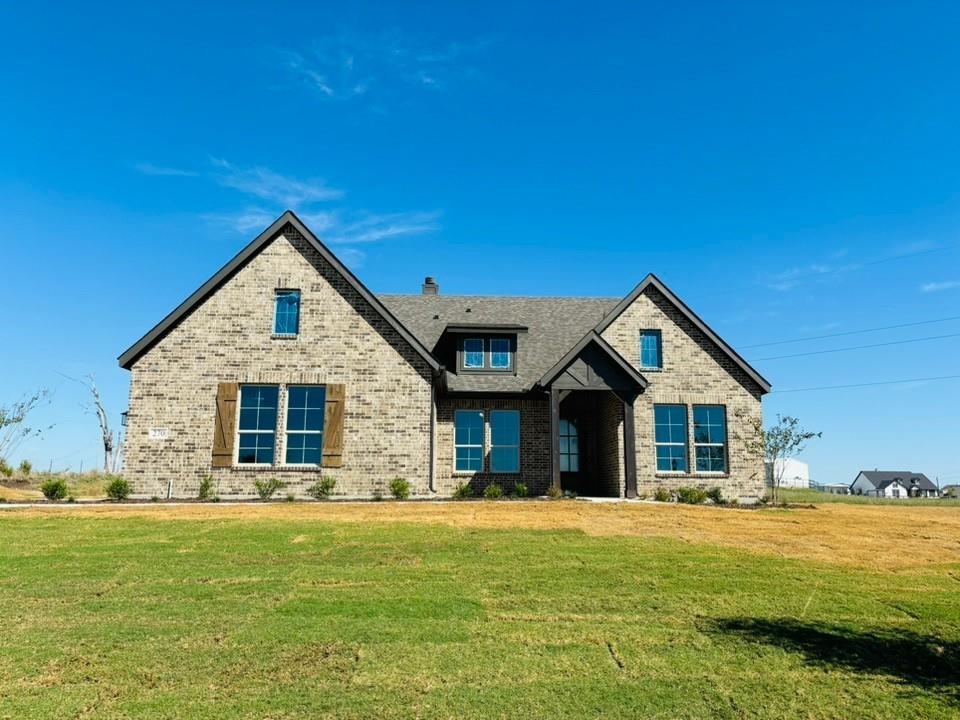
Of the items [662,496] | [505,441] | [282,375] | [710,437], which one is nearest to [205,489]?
[282,375]

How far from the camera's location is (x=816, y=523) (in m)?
14.1

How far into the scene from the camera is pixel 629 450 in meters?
19.9

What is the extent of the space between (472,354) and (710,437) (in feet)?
27.5

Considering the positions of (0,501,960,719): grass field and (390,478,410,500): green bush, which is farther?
(390,478,410,500): green bush

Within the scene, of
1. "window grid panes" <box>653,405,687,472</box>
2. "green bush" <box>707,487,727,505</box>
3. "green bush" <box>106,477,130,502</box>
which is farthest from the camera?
"window grid panes" <box>653,405,687,472</box>

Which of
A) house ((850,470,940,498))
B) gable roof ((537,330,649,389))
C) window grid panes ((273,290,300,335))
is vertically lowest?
house ((850,470,940,498))

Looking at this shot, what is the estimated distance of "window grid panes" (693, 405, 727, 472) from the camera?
21.3m

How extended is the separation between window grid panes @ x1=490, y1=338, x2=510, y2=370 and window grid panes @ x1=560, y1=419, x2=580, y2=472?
3.12 metres

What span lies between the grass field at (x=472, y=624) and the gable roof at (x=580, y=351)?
28.4 ft

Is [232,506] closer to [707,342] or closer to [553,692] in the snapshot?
[553,692]

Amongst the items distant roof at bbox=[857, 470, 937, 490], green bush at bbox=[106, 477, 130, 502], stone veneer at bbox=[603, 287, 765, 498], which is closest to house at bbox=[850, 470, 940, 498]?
distant roof at bbox=[857, 470, 937, 490]

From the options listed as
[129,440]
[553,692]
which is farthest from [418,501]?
[553,692]

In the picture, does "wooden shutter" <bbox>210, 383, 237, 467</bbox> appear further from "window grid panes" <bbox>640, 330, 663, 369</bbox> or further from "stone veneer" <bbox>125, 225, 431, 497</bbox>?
"window grid panes" <bbox>640, 330, 663, 369</bbox>

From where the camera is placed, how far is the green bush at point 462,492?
19.8 meters
